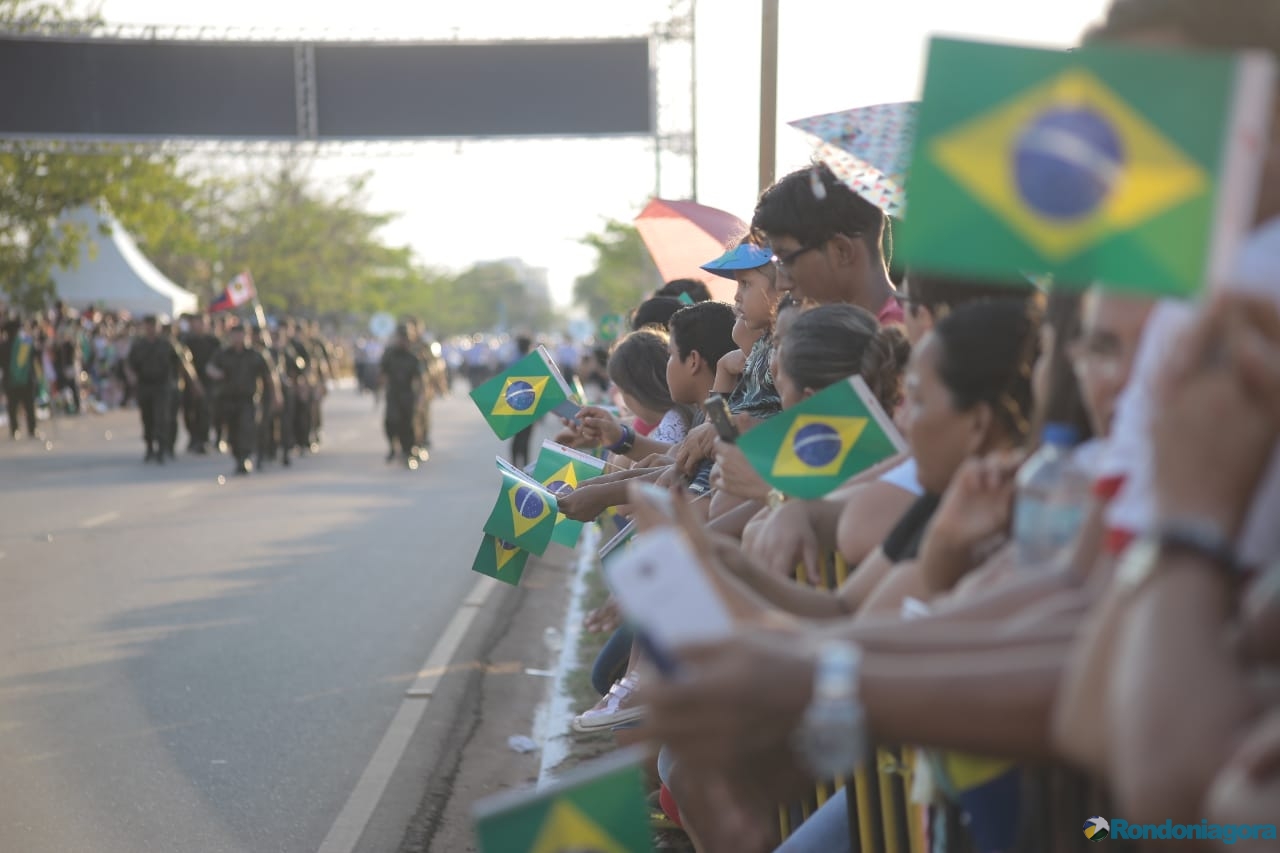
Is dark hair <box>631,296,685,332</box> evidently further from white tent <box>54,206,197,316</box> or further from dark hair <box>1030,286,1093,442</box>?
white tent <box>54,206,197,316</box>

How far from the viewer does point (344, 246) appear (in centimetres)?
7488

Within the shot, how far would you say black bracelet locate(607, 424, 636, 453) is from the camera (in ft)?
22.4

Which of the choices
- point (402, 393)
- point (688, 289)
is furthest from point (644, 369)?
point (402, 393)

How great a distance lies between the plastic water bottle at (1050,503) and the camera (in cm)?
222

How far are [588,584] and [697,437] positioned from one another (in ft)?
23.5

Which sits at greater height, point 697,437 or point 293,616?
point 697,437

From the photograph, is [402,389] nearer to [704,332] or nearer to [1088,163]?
[704,332]

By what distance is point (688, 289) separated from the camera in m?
8.81

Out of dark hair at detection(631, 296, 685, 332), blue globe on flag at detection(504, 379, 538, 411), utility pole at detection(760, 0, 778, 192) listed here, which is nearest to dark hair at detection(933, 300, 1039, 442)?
blue globe on flag at detection(504, 379, 538, 411)

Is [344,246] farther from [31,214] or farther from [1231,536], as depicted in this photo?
[1231,536]

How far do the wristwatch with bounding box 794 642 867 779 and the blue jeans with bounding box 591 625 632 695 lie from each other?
4619 millimetres

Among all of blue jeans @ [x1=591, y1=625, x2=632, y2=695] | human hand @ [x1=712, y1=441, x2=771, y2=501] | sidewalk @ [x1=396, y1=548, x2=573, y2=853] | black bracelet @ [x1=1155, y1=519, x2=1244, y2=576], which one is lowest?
sidewalk @ [x1=396, y1=548, x2=573, y2=853]

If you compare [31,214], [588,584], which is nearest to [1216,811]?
[588,584]

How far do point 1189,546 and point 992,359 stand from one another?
1.09m
